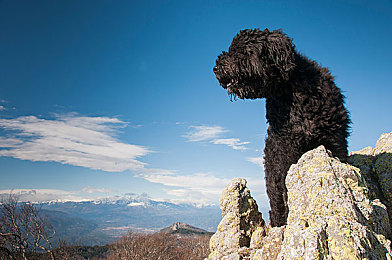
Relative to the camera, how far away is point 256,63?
11.6 ft

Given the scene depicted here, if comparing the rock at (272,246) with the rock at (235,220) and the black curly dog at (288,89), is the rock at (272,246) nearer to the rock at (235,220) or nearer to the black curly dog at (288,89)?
the black curly dog at (288,89)

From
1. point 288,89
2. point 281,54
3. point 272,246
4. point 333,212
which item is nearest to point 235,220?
point 272,246

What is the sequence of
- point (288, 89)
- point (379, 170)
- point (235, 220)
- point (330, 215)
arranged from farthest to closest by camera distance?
point (235, 220), point (379, 170), point (288, 89), point (330, 215)

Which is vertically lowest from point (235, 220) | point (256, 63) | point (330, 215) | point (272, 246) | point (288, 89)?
point (272, 246)

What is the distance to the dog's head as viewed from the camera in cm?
352

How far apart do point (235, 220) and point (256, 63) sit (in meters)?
4.10

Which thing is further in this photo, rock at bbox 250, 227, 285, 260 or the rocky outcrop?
rock at bbox 250, 227, 285, 260

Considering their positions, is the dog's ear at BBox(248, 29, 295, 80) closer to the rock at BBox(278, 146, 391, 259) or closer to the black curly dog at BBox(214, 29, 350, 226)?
the black curly dog at BBox(214, 29, 350, 226)

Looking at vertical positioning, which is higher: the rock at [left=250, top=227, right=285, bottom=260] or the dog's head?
the dog's head

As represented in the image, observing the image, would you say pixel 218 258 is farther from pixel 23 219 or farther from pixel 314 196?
pixel 23 219

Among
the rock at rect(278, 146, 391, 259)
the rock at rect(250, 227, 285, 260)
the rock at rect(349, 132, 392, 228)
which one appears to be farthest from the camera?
the rock at rect(349, 132, 392, 228)

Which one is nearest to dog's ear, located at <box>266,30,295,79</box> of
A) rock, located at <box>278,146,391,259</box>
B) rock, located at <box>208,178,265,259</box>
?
rock, located at <box>278,146,391,259</box>

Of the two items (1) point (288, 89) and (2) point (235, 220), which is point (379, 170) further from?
(2) point (235, 220)

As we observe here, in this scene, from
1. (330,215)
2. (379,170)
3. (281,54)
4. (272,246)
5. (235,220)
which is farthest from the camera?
(235,220)
